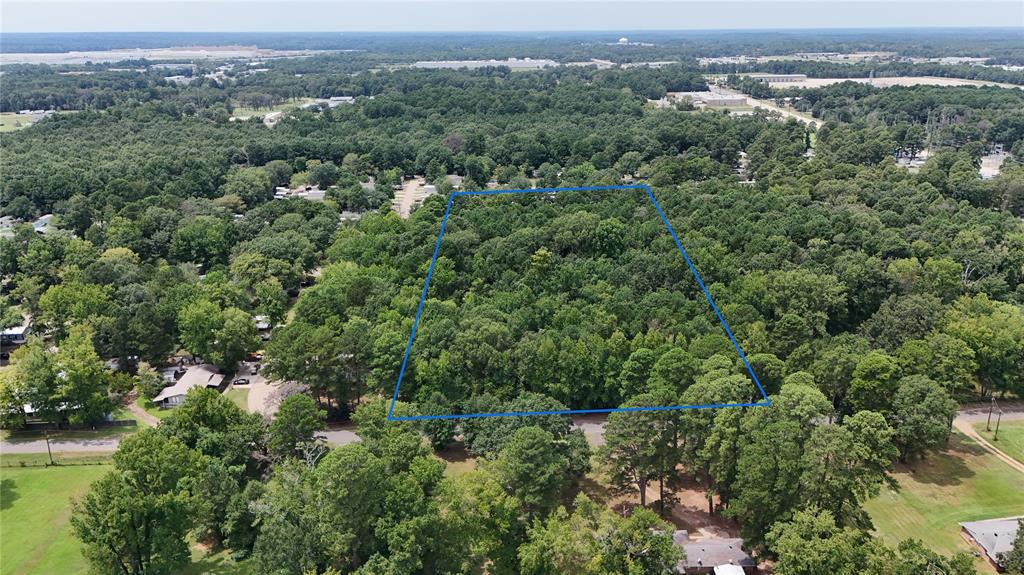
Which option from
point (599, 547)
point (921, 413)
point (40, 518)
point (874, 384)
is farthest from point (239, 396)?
point (921, 413)

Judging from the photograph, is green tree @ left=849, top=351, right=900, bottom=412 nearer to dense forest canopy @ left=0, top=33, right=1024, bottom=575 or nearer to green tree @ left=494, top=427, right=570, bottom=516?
dense forest canopy @ left=0, top=33, right=1024, bottom=575

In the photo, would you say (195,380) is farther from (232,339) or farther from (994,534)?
(994,534)

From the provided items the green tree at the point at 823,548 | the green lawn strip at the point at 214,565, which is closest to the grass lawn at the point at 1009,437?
the green tree at the point at 823,548

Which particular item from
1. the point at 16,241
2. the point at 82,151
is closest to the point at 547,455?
the point at 16,241

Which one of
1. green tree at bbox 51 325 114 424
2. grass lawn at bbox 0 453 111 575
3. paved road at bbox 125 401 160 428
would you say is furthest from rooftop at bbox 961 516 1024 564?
green tree at bbox 51 325 114 424

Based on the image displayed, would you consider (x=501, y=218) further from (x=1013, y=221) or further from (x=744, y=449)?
(x=1013, y=221)

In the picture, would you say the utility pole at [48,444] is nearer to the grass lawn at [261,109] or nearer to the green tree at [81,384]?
the green tree at [81,384]
